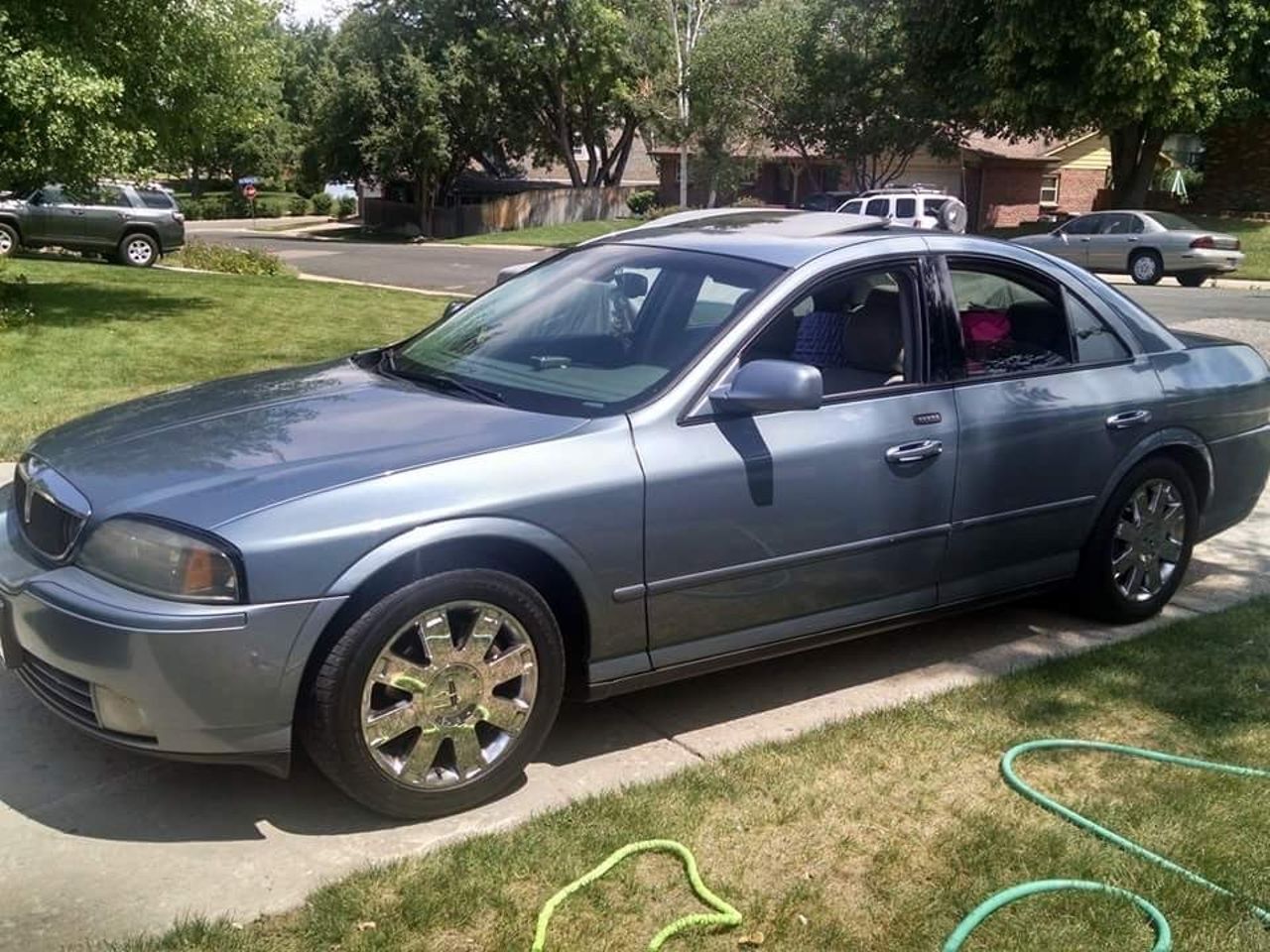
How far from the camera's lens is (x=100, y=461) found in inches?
149

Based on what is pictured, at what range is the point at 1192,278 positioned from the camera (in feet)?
80.9

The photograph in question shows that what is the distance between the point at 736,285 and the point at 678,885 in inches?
80.6

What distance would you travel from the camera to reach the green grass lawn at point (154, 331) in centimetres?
1007

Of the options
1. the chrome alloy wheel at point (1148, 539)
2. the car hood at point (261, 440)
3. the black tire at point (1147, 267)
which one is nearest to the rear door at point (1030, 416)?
the chrome alloy wheel at point (1148, 539)

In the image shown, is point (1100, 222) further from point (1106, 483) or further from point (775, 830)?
point (775, 830)

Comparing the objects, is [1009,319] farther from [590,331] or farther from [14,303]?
[14,303]

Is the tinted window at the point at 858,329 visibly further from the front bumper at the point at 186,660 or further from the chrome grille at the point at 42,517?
the chrome grille at the point at 42,517

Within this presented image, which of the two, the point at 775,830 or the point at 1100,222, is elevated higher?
the point at 1100,222

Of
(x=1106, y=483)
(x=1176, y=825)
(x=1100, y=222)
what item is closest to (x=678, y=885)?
(x=1176, y=825)

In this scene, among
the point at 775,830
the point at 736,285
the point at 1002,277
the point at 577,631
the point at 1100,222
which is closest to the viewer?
the point at 775,830

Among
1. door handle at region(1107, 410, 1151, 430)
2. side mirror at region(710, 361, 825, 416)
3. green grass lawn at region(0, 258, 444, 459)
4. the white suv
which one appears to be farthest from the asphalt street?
side mirror at region(710, 361, 825, 416)

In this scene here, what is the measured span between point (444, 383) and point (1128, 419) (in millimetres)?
2715

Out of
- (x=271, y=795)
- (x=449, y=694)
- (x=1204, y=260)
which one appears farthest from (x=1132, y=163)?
(x=271, y=795)

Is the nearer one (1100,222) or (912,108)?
(1100,222)
